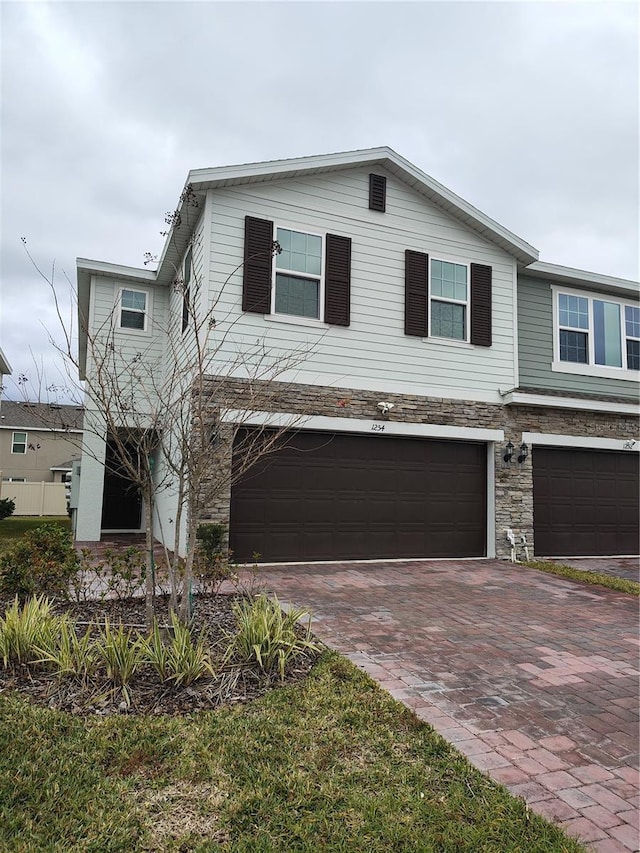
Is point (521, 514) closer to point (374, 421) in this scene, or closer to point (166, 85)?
point (374, 421)

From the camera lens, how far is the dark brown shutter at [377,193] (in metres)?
11.1

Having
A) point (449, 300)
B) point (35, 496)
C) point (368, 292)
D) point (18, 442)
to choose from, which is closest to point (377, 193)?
point (368, 292)

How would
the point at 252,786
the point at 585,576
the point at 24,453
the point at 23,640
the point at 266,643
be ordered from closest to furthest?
the point at 252,786
the point at 23,640
the point at 266,643
the point at 585,576
the point at 24,453

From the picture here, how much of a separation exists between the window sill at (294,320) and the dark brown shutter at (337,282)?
0.14 metres

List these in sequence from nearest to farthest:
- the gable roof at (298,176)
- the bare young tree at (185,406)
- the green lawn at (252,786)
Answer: the green lawn at (252,786) < the bare young tree at (185,406) < the gable roof at (298,176)

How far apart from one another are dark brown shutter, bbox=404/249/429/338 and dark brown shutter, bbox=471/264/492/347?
3.62 ft

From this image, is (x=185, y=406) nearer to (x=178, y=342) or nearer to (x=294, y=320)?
(x=178, y=342)

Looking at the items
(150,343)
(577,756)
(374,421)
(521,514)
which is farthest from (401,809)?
(150,343)

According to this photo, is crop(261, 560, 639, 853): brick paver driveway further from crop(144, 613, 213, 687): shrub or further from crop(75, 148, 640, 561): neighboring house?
crop(75, 148, 640, 561): neighboring house

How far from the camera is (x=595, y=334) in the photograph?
13023 mm

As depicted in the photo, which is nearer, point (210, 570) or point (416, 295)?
point (210, 570)

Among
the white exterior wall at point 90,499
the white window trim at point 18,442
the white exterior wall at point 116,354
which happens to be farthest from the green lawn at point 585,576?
the white window trim at point 18,442

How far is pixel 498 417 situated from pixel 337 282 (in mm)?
4327

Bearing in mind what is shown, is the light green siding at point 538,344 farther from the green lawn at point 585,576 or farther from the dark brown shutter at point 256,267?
the dark brown shutter at point 256,267
